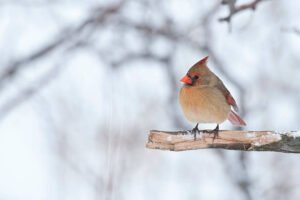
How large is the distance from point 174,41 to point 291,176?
1.57 meters

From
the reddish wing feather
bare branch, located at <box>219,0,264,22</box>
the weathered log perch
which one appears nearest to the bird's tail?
the reddish wing feather

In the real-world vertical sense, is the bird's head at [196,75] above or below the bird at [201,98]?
above

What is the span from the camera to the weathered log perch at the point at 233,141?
296cm

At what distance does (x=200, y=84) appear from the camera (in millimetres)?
3861

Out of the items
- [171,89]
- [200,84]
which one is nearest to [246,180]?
[171,89]

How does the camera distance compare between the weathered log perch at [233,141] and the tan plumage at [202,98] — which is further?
the tan plumage at [202,98]

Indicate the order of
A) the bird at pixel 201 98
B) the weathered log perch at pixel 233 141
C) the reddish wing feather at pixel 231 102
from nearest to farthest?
the weathered log perch at pixel 233 141 → the bird at pixel 201 98 → the reddish wing feather at pixel 231 102

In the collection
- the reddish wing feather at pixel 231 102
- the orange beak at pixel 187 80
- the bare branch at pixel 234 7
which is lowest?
the reddish wing feather at pixel 231 102

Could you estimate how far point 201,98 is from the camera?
3.82 m

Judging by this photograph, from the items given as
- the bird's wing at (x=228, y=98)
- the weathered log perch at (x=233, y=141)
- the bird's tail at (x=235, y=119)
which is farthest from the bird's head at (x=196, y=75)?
the weathered log perch at (x=233, y=141)

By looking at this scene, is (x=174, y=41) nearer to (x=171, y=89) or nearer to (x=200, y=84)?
(x=171, y=89)

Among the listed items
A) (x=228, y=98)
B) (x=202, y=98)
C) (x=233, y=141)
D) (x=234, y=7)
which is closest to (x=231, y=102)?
(x=228, y=98)

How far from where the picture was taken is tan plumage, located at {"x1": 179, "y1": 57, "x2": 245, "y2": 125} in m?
3.81

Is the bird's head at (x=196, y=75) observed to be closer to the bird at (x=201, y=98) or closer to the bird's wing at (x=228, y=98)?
the bird at (x=201, y=98)
